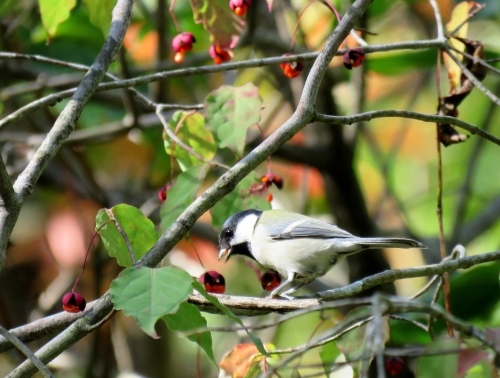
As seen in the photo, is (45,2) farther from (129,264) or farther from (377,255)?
(377,255)

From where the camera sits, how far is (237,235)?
2195mm

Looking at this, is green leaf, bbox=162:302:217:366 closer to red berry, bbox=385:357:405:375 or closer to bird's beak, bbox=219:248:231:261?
red berry, bbox=385:357:405:375

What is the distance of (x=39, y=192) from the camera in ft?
12.0

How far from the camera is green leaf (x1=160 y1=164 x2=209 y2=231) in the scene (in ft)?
5.24

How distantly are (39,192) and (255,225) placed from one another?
181 cm

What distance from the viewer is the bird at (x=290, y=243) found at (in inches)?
76.0

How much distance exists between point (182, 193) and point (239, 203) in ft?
0.47

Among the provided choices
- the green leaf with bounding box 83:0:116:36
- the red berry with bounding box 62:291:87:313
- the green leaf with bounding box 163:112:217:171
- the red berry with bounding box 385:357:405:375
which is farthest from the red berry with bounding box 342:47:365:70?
the red berry with bounding box 62:291:87:313

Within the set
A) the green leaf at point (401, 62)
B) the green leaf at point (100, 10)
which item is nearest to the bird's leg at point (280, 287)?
the green leaf at point (100, 10)

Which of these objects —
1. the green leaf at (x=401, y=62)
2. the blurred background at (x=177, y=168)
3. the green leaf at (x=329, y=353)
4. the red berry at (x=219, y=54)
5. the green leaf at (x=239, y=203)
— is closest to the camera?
the green leaf at (x=329, y=353)

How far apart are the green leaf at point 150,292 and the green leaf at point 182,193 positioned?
45 centimetres

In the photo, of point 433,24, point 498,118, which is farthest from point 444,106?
point 498,118

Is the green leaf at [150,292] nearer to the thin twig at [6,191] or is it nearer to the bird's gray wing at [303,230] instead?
the thin twig at [6,191]

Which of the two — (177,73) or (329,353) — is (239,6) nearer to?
(177,73)
